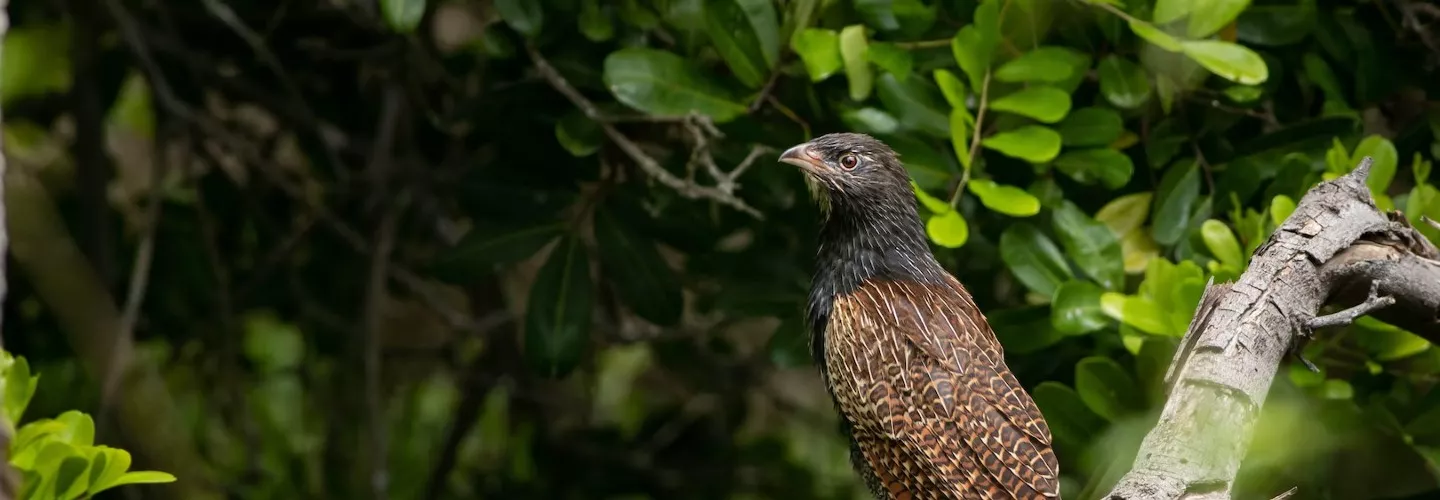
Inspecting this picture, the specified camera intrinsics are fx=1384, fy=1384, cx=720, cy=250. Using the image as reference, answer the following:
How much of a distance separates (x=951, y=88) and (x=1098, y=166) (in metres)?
0.41

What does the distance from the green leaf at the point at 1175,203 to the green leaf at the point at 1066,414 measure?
453 millimetres

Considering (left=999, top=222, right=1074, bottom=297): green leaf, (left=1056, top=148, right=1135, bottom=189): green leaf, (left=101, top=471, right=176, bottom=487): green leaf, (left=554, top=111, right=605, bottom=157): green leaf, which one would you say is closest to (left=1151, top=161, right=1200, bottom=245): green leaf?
(left=1056, top=148, right=1135, bottom=189): green leaf

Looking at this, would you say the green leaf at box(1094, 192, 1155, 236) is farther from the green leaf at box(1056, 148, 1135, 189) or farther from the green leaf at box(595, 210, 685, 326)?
the green leaf at box(595, 210, 685, 326)

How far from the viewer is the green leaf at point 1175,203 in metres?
3.29

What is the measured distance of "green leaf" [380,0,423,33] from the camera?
11.1ft

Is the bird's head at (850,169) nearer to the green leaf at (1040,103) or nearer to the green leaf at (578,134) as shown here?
the green leaf at (1040,103)

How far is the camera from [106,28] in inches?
191

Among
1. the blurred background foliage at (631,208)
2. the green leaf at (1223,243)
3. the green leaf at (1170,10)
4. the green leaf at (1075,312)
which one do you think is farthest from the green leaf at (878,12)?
the green leaf at (1223,243)

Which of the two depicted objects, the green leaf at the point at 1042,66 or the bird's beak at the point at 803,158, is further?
the bird's beak at the point at 803,158

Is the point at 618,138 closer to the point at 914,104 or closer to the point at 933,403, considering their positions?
the point at 914,104

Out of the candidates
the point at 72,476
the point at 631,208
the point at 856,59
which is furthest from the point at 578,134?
the point at 72,476

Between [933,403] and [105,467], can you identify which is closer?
[105,467]

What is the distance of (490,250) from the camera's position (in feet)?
12.9

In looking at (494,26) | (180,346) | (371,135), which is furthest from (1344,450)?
(180,346)
